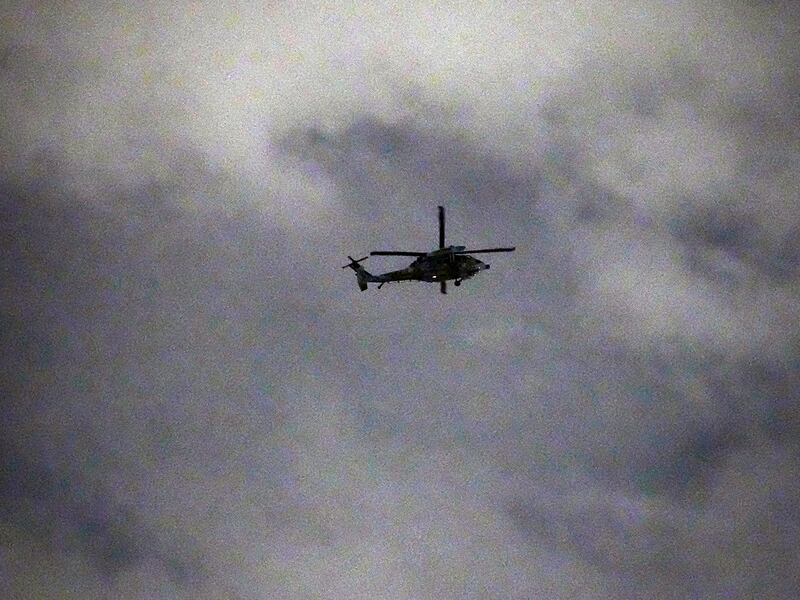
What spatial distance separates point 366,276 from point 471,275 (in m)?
25.9

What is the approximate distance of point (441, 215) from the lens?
12494 centimetres

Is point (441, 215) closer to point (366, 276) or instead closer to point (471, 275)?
point (471, 275)

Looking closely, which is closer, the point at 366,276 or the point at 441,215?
the point at 441,215

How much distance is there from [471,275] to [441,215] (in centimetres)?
1100

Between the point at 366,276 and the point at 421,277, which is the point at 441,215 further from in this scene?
the point at 366,276

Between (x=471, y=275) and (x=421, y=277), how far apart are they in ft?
25.1

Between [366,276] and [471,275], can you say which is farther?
[366,276]

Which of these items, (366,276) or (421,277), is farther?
(366,276)

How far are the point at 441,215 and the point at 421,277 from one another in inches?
465

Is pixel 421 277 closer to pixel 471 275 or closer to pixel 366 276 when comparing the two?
pixel 471 275

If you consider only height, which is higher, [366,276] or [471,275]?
[366,276]

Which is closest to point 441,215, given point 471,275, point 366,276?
point 471,275

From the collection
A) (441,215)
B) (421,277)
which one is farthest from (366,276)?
(441,215)
